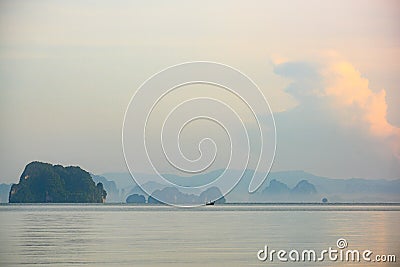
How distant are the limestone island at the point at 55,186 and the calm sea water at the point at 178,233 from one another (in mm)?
199

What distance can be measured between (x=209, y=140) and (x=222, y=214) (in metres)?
3.26
